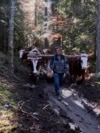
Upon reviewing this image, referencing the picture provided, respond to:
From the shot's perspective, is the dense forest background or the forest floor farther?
the dense forest background

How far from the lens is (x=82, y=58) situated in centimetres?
1795

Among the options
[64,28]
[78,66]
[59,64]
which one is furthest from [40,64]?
[64,28]

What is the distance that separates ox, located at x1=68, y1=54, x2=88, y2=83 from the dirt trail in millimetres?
3483

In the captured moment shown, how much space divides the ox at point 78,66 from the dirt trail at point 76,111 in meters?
3.48

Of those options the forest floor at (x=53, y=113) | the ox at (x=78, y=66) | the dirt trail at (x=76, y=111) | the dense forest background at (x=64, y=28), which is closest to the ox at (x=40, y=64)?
the ox at (x=78, y=66)

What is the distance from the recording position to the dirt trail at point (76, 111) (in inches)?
347

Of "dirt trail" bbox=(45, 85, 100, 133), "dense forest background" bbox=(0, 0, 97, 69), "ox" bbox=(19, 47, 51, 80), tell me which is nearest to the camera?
"dirt trail" bbox=(45, 85, 100, 133)

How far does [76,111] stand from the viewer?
10828 mm

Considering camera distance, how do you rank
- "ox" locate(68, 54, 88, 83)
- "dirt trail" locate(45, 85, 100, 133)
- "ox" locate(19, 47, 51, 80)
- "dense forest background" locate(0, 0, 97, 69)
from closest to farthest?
"dirt trail" locate(45, 85, 100, 133), "ox" locate(68, 54, 88, 83), "ox" locate(19, 47, 51, 80), "dense forest background" locate(0, 0, 97, 69)

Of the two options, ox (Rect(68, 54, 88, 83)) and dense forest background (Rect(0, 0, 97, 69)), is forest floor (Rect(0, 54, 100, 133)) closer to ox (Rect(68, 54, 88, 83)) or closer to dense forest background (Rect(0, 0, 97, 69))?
ox (Rect(68, 54, 88, 83))

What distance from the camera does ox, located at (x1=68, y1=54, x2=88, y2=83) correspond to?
1789cm

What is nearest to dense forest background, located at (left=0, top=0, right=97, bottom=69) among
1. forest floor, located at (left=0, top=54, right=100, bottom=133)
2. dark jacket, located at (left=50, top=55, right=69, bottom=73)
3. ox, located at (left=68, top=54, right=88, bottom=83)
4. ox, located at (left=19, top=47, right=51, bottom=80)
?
ox, located at (left=19, top=47, right=51, bottom=80)

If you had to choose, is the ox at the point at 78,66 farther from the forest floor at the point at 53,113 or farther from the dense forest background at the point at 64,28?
the dense forest background at the point at 64,28

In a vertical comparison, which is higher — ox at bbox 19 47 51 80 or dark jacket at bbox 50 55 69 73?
dark jacket at bbox 50 55 69 73
